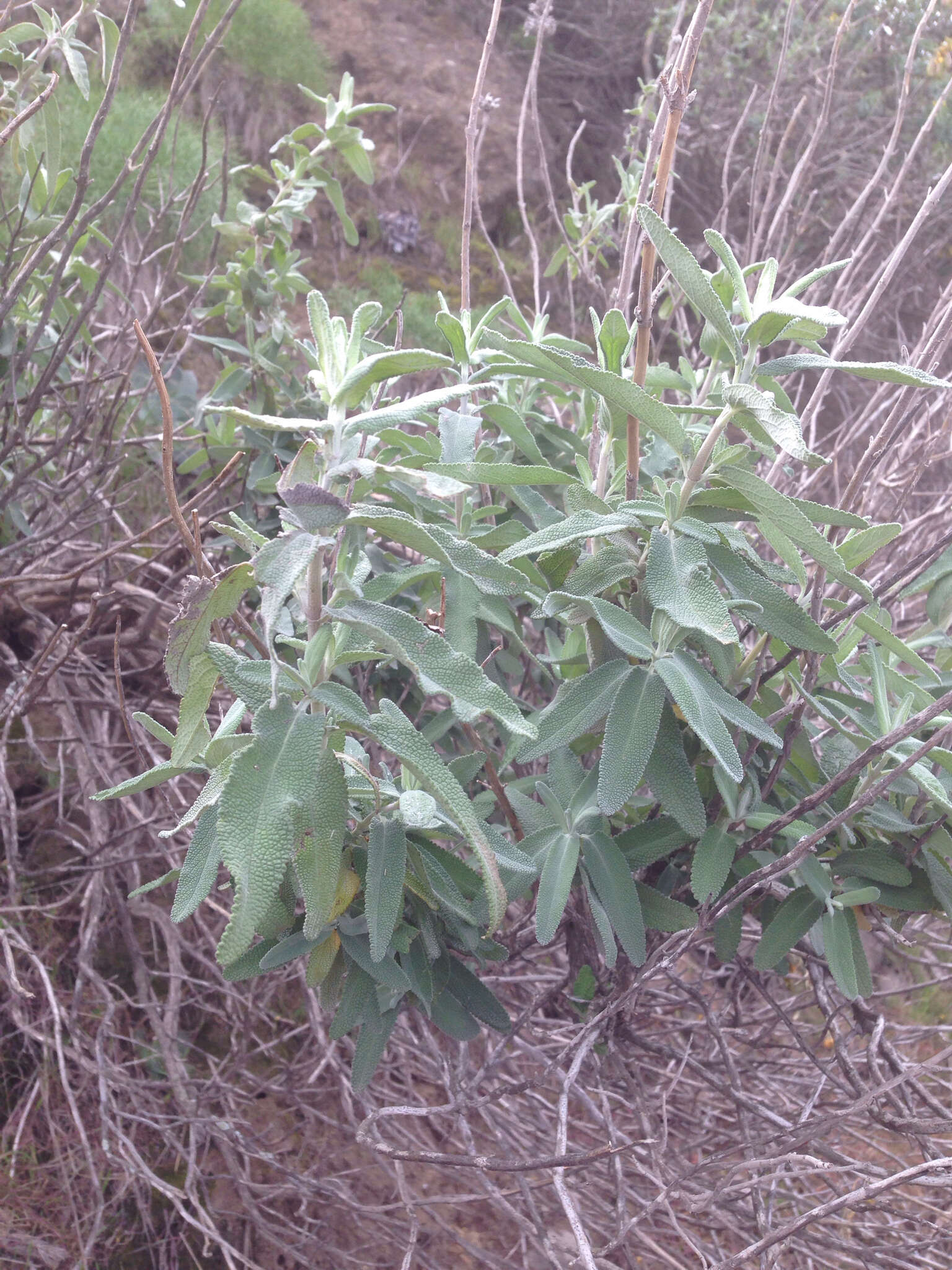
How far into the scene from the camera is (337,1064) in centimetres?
182

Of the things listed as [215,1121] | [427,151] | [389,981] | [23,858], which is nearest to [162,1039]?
[215,1121]

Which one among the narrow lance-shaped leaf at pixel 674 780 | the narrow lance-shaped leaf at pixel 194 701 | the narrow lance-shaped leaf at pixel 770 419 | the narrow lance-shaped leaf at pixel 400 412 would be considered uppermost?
the narrow lance-shaped leaf at pixel 770 419

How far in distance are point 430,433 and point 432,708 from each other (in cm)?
62

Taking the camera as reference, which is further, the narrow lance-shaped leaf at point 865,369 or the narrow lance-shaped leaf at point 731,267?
the narrow lance-shaped leaf at point 731,267

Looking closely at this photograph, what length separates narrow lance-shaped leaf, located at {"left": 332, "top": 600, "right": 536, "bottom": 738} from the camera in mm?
920

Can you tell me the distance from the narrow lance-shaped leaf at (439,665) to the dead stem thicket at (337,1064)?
19.0 inches

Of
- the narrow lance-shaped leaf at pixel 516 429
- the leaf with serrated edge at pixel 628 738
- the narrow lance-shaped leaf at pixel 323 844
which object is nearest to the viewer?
the narrow lance-shaped leaf at pixel 323 844

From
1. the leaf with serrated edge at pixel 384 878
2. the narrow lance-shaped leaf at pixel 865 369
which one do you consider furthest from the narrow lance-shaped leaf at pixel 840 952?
the narrow lance-shaped leaf at pixel 865 369

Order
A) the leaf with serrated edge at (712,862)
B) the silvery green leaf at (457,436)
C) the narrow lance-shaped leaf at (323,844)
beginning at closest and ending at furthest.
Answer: the narrow lance-shaped leaf at (323,844), the leaf with serrated edge at (712,862), the silvery green leaf at (457,436)

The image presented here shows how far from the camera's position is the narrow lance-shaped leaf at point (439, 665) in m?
0.92

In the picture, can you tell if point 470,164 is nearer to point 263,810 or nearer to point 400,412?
point 400,412

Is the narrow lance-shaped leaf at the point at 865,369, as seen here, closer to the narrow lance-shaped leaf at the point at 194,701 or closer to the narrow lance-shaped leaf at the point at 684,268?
the narrow lance-shaped leaf at the point at 684,268

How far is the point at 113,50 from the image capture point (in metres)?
1.83

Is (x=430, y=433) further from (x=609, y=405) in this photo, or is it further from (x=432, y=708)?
(x=432, y=708)
